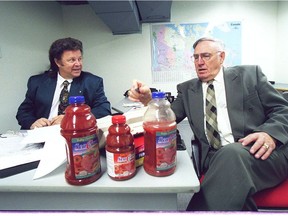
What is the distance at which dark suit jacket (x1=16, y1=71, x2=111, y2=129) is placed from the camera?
1.71m

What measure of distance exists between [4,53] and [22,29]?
1.46ft

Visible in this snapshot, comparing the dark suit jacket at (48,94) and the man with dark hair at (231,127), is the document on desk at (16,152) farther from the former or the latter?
the dark suit jacket at (48,94)

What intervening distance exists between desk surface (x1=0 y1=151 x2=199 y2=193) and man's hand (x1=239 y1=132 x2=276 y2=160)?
0.41 m

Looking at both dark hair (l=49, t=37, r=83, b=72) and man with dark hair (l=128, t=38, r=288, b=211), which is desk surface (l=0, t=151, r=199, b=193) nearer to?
man with dark hair (l=128, t=38, r=288, b=211)

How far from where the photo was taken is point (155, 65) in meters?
3.50

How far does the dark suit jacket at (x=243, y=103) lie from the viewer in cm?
125

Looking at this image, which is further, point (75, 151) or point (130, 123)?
point (130, 123)

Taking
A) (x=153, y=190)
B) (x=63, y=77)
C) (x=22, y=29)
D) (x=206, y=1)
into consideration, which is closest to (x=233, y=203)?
(x=153, y=190)

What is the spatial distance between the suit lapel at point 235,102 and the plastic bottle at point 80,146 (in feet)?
2.89

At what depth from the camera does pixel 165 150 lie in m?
0.66

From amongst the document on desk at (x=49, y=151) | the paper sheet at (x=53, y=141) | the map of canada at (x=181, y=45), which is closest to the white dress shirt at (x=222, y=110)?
the paper sheet at (x=53, y=141)

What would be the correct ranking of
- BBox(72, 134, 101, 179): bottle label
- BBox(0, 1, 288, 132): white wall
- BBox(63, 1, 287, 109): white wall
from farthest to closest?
BBox(63, 1, 287, 109): white wall → BBox(0, 1, 288, 132): white wall → BBox(72, 134, 101, 179): bottle label

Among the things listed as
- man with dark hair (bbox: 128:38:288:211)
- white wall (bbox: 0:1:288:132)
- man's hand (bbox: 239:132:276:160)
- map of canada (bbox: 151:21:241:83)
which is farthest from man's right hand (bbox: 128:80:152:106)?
map of canada (bbox: 151:21:241:83)

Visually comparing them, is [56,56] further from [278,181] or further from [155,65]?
[155,65]
